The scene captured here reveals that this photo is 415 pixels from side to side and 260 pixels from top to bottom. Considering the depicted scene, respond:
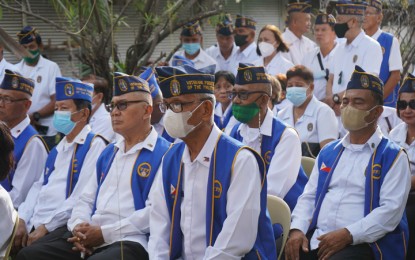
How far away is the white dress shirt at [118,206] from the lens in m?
5.18

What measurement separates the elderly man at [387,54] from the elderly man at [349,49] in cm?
19

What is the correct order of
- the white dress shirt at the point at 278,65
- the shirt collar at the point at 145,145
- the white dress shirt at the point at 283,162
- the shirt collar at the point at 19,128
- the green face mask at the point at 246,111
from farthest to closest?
the white dress shirt at the point at 278,65
the shirt collar at the point at 19,128
the green face mask at the point at 246,111
the white dress shirt at the point at 283,162
the shirt collar at the point at 145,145

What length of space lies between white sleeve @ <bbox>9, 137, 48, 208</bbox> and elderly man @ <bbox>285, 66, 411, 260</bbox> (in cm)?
252

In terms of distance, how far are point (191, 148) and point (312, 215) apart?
112 centimetres

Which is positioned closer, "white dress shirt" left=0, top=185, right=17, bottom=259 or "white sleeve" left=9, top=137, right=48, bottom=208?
"white dress shirt" left=0, top=185, right=17, bottom=259

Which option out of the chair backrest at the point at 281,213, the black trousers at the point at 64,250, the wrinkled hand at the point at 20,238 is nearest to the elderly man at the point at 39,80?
the wrinkled hand at the point at 20,238

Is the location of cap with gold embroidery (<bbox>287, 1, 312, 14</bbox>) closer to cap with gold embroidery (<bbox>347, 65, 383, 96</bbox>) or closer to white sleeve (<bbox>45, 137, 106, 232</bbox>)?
white sleeve (<bbox>45, 137, 106, 232</bbox>)

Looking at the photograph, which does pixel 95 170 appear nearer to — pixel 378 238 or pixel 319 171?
pixel 319 171

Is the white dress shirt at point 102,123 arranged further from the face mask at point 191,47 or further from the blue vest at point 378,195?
the blue vest at point 378,195

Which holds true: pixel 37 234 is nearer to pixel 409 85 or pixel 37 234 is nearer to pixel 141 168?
pixel 141 168

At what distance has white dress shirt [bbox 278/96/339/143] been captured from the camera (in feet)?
22.4

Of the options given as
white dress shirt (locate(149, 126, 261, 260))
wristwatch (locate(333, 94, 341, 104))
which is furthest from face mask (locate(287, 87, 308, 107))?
white dress shirt (locate(149, 126, 261, 260))

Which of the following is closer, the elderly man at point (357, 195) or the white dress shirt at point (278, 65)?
the elderly man at point (357, 195)

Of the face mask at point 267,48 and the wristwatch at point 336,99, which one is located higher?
the face mask at point 267,48
